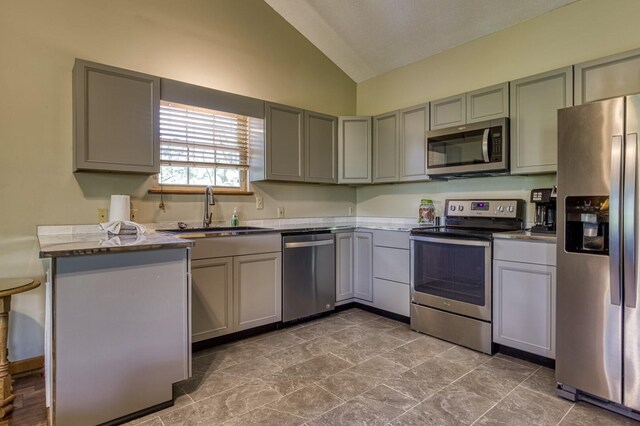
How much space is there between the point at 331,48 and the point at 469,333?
11.0 feet

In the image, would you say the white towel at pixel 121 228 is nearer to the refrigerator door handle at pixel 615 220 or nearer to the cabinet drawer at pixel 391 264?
the cabinet drawer at pixel 391 264

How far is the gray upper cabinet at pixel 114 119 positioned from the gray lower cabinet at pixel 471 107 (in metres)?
2.48

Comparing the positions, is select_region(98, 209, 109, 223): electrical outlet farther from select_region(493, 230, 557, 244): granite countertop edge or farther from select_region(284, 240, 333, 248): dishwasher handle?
select_region(493, 230, 557, 244): granite countertop edge

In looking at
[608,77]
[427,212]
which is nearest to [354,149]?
[427,212]

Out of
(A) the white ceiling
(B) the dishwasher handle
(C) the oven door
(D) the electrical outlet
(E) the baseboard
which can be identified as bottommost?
(E) the baseboard

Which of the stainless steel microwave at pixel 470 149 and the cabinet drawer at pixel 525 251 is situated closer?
the cabinet drawer at pixel 525 251

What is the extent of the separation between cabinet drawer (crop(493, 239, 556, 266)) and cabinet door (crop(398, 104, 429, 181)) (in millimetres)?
1084

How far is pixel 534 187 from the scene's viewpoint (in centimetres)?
295

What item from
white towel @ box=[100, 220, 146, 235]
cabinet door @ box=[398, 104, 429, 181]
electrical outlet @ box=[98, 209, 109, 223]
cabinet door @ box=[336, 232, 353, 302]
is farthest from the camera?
cabinet door @ box=[336, 232, 353, 302]

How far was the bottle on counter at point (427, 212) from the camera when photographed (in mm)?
3650

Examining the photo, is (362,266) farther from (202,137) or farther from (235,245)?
(202,137)

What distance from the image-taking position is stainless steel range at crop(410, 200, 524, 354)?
2.71m

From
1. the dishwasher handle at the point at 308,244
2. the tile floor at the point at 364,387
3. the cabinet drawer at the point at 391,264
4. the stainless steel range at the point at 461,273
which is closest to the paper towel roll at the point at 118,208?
the tile floor at the point at 364,387

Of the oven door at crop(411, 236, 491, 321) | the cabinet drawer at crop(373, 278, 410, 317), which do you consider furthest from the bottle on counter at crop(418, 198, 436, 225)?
the cabinet drawer at crop(373, 278, 410, 317)
